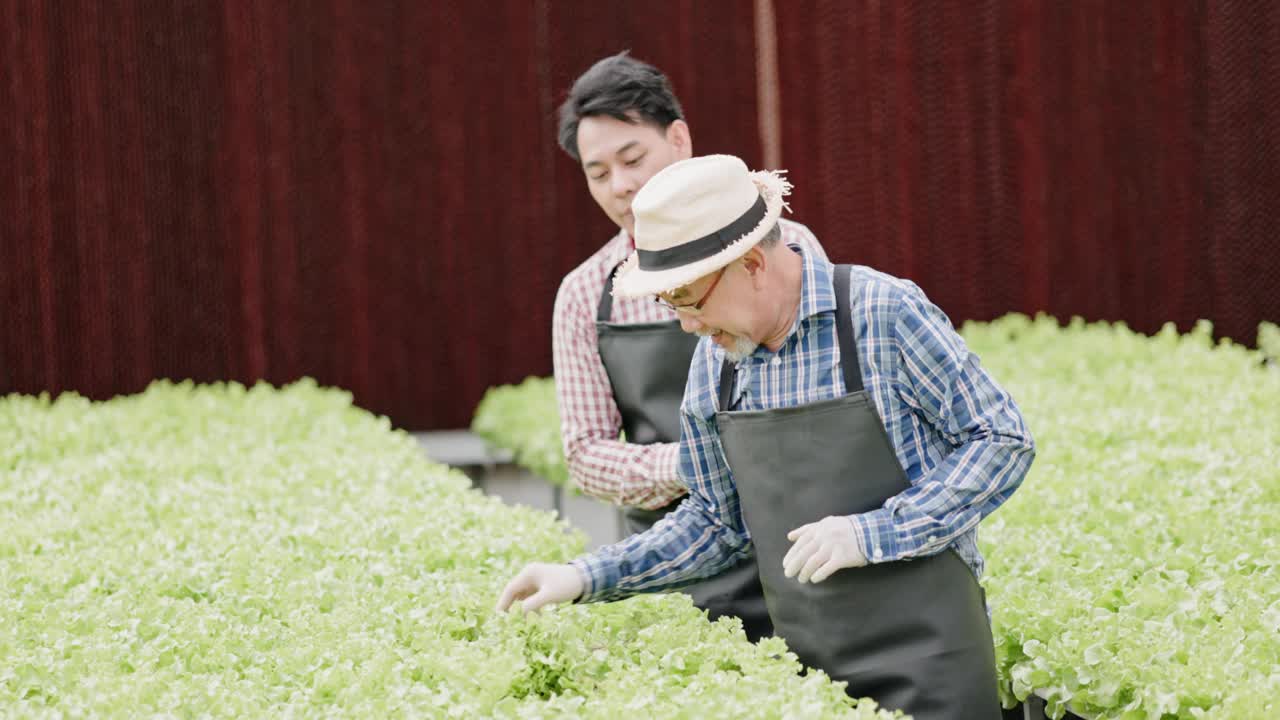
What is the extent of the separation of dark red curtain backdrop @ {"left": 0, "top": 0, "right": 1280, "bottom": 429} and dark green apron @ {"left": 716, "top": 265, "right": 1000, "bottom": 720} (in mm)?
7483

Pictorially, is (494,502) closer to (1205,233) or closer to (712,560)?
(712,560)

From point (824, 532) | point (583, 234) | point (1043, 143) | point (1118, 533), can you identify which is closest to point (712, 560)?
point (824, 532)

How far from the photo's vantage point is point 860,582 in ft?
8.32

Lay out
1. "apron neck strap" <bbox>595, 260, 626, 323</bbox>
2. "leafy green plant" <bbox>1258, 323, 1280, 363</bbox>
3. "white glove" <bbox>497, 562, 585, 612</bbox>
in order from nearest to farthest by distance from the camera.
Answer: "white glove" <bbox>497, 562, 585, 612</bbox>, "apron neck strap" <bbox>595, 260, 626, 323</bbox>, "leafy green plant" <bbox>1258, 323, 1280, 363</bbox>

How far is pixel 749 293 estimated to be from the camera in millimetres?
2488

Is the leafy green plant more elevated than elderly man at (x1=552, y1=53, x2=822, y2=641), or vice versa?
elderly man at (x1=552, y1=53, x2=822, y2=641)

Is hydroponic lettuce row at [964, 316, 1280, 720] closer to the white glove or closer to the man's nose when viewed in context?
the white glove

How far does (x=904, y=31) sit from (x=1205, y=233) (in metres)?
2.51

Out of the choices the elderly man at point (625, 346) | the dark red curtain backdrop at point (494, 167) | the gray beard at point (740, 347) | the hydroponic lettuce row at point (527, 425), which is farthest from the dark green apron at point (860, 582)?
the dark red curtain backdrop at point (494, 167)

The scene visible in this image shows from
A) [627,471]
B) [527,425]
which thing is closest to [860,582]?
[627,471]

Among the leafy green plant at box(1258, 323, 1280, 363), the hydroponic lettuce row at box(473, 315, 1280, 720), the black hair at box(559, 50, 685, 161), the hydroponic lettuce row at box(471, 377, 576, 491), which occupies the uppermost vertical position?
the black hair at box(559, 50, 685, 161)

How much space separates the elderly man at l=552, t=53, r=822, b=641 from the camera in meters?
3.44

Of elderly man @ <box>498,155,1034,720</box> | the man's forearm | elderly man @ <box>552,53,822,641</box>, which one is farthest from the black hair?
elderly man @ <box>498,155,1034,720</box>

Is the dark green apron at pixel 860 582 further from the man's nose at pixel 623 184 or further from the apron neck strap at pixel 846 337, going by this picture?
the man's nose at pixel 623 184
